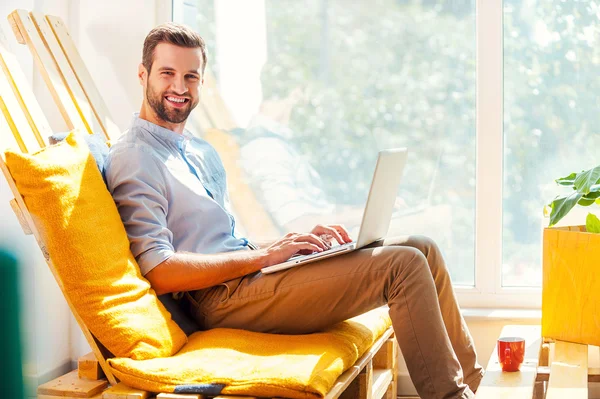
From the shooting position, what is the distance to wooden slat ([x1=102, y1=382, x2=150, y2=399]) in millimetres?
1566

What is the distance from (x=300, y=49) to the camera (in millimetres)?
2863

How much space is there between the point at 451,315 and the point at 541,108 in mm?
1019

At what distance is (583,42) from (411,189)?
809 millimetres

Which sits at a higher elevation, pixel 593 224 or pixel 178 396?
pixel 593 224

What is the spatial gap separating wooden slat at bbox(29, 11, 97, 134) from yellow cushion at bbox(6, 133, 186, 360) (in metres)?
0.62

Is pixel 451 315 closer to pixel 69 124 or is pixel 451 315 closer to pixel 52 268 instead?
pixel 52 268

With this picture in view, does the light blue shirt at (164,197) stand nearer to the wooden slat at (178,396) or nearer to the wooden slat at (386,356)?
the wooden slat at (178,396)

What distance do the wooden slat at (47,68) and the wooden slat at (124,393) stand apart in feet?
3.14

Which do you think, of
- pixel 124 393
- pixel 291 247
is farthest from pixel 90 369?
pixel 291 247

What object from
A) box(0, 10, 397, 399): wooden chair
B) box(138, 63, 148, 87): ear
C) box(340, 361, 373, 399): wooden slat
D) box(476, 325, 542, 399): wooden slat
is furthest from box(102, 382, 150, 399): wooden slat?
box(138, 63, 148, 87): ear

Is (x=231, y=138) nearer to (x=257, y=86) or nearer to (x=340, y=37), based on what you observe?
(x=257, y=86)

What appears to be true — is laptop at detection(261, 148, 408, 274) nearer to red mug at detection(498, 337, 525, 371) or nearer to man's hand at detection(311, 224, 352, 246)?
man's hand at detection(311, 224, 352, 246)

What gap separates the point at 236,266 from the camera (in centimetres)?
193

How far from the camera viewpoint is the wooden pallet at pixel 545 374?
162 centimetres
